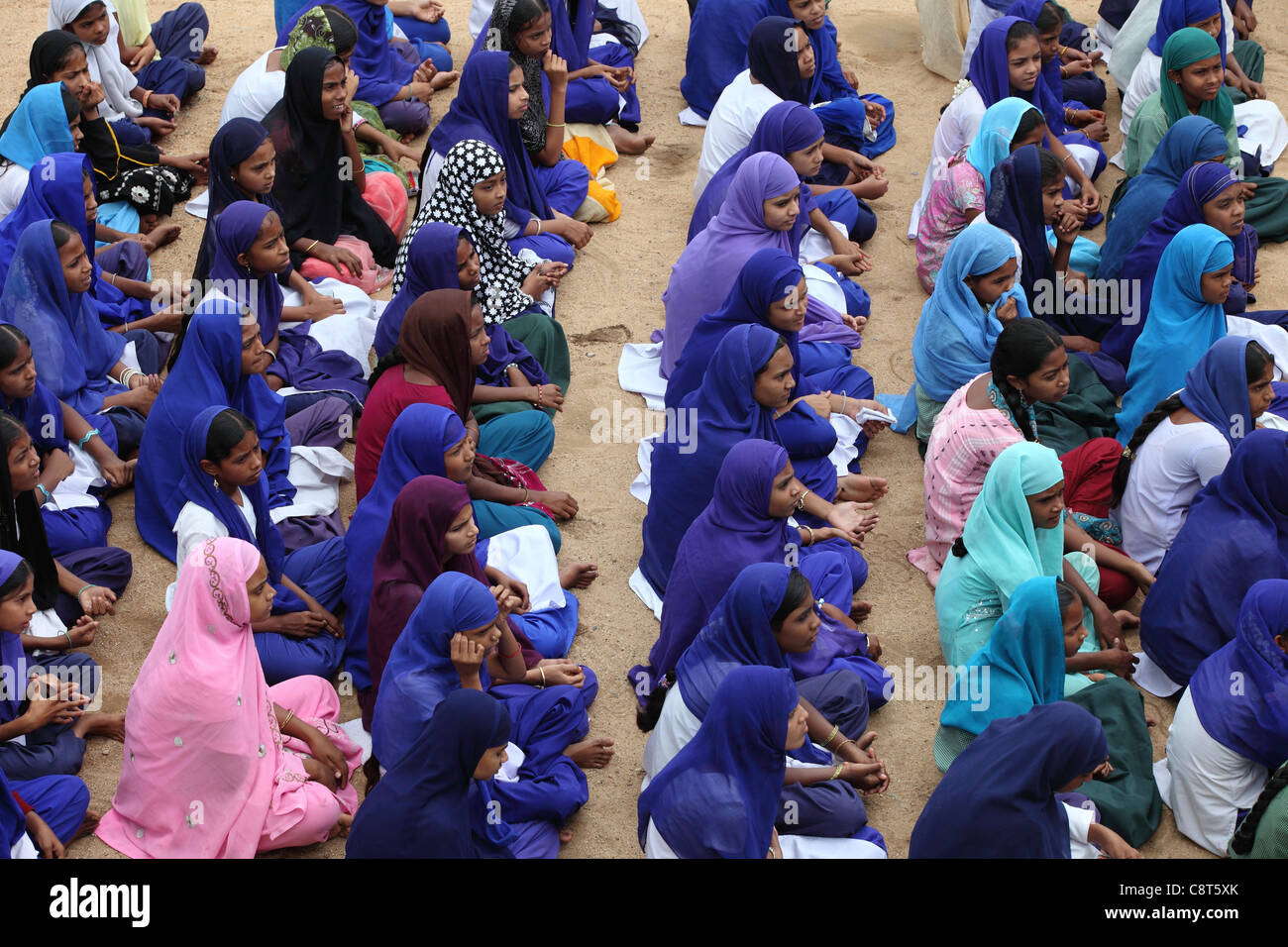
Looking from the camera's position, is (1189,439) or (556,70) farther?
(556,70)

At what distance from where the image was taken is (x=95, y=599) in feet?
20.9

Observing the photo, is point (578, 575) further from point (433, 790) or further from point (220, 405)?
point (433, 790)

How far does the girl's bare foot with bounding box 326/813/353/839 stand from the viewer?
5621 mm

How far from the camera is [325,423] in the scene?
7.46m

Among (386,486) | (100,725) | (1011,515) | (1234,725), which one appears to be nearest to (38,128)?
(386,486)

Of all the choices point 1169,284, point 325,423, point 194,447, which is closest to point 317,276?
point 325,423

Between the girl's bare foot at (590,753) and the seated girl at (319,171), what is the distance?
11.7ft

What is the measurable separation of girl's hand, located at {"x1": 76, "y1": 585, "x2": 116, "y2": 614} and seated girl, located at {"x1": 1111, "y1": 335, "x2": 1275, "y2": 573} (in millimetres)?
4226

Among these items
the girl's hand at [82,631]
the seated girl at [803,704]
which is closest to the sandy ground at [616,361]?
the girl's hand at [82,631]

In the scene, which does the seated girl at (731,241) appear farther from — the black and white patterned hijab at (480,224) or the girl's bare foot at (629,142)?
the girl's bare foot at (629,142)

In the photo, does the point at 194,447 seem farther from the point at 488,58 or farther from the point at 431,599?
the point at 488,58

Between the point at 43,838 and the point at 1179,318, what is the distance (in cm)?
537

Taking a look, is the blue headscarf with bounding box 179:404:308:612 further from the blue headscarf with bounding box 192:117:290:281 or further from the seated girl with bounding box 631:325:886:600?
the blue headscarf with bounding box 192:117:290:281

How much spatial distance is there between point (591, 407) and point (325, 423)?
133cm
